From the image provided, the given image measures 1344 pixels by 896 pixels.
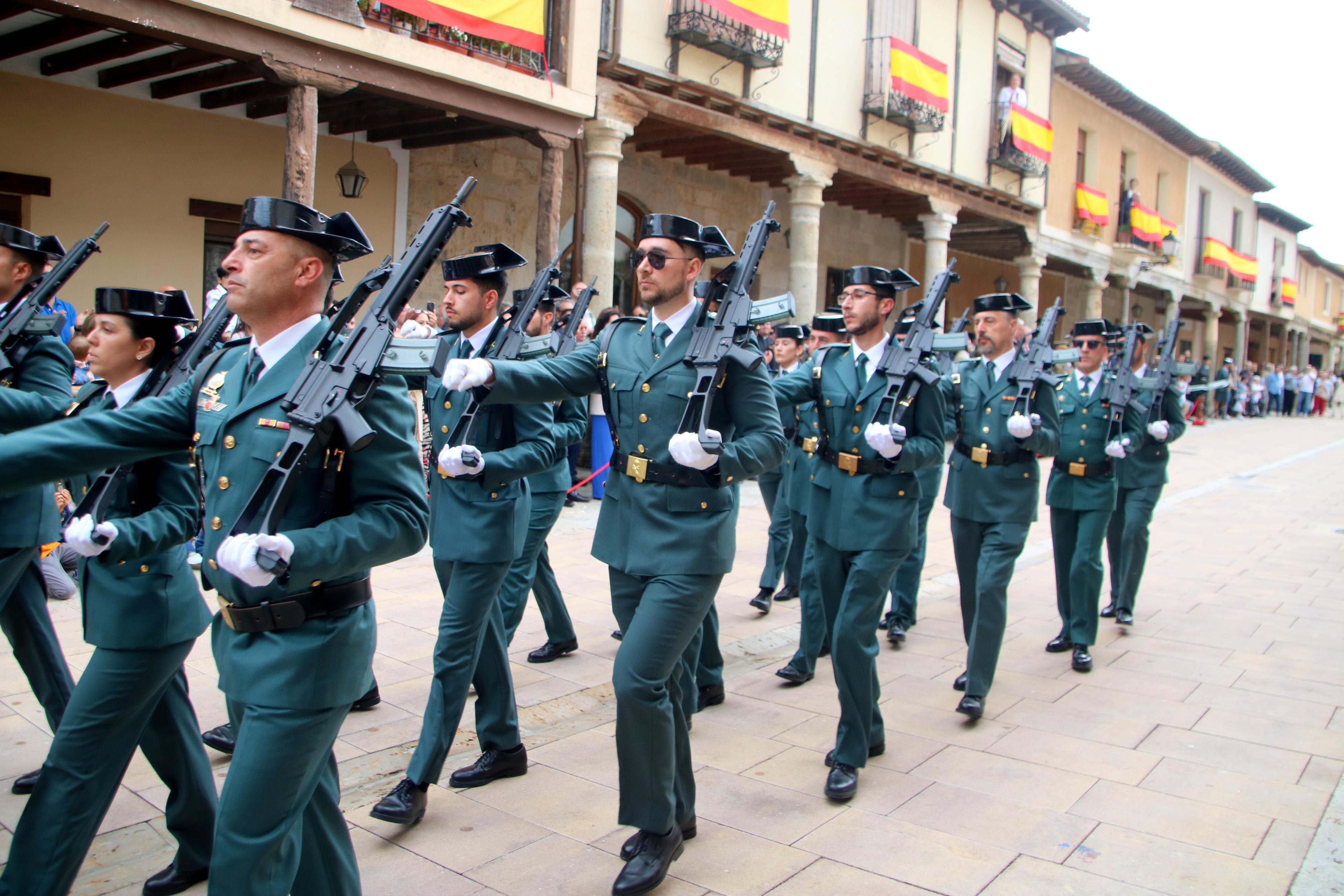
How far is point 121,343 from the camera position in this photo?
10.6 feet

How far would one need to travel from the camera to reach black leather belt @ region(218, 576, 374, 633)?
232 centimetres

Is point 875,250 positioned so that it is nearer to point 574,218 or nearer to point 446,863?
point 574,218

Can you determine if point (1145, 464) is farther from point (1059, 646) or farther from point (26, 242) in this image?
point (26, 242)

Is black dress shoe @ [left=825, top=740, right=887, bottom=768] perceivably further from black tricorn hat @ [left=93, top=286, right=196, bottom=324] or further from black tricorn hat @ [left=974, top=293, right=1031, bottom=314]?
black tricorn hat @ [left=93, top=286, right=196, bottom=324]

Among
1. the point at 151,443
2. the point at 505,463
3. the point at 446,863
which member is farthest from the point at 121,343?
the point at 446,863

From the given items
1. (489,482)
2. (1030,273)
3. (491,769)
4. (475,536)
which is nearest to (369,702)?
(491,769)

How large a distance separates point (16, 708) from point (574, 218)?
32.9ft

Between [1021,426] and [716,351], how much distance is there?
2.33 m

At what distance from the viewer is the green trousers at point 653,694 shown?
3178mm

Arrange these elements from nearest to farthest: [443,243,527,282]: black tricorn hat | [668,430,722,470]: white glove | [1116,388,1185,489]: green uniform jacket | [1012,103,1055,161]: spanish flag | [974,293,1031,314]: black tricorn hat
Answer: [668,430,722,470]: white glove, [443,243,527,282]: black tricorn hat, [974,293,1031,314]: black tricorn hat, [1116,388,1185,489]: green uniform jacket, [1012,103,1055,161]: spanish flag

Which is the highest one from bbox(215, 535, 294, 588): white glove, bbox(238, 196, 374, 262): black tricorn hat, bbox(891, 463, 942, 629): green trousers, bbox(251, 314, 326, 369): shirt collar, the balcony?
the balcony

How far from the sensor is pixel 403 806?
3.54 m

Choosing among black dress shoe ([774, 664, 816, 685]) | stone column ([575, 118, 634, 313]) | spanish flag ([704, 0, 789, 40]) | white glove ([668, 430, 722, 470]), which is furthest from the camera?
spanish flag ([704, 0, 789, 40])

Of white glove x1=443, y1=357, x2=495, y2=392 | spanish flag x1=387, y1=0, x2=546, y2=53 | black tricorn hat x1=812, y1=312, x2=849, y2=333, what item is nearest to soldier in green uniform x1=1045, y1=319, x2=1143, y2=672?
black tricorn hat x1=812, y1=312, x2=849, y2=333
